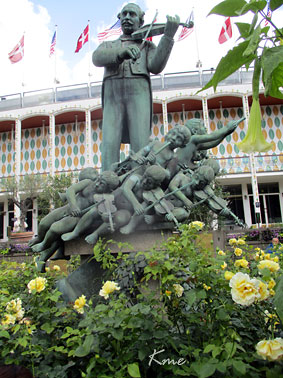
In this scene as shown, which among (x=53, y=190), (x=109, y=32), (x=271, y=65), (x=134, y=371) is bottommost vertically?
(x=134, y=371)

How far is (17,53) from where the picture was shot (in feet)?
78.1

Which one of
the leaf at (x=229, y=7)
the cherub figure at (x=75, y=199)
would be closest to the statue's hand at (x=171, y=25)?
the cherub figure at (x=75, y=199)

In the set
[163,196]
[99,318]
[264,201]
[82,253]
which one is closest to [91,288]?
[82,253]

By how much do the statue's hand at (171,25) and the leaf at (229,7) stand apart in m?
3.33

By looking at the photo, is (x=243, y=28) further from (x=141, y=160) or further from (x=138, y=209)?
(x=141, y=160)

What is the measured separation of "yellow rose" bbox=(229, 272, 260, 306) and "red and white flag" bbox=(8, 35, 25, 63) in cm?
2539

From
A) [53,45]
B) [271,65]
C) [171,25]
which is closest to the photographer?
[271,65]

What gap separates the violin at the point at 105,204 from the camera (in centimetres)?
306

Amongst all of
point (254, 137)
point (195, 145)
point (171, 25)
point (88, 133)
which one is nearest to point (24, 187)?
point (88, 133)

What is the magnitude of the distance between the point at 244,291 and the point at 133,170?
7.88ft

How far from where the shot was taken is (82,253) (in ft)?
10.6

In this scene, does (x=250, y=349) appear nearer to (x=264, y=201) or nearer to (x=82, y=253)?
(x=82, y=253)

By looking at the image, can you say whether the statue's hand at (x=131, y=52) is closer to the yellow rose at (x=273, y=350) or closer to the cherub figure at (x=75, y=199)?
the cherub figure at (x=75, y=199)

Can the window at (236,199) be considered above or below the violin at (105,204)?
above
